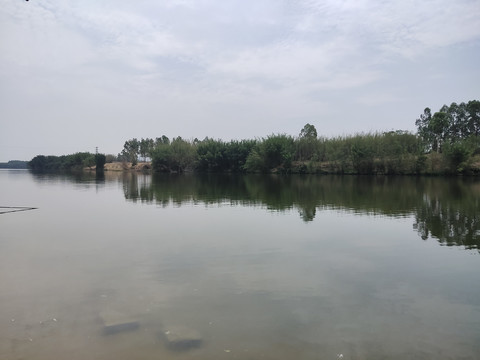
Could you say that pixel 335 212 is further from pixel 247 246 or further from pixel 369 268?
pixel 369 268

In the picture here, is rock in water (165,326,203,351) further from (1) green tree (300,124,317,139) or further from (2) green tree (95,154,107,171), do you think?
(2) green tree (95,154,107,171)

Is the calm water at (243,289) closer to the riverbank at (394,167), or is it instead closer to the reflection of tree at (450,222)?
the reflection of tree at (450,222)

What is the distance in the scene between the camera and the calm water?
4520mm

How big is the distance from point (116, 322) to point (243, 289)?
7.11ft

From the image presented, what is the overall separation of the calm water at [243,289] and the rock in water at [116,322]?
1.4 inches

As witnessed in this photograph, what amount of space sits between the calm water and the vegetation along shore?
120ft

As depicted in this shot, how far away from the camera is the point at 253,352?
433 centimetres

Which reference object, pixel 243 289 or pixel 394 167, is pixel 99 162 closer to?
pixel 394 167

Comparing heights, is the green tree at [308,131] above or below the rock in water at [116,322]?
above

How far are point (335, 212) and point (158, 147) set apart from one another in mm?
65503

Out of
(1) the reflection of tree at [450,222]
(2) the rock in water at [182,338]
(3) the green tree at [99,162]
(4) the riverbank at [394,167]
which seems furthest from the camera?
(3) the green tree at [99,162]

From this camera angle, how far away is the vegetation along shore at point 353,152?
150 feet

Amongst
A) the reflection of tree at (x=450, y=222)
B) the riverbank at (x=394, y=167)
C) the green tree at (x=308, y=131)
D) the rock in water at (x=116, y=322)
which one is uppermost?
the green tree at (x=308, y=131)

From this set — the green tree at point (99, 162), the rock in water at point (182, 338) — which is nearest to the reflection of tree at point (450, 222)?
the rock in water at point (182, 338)
